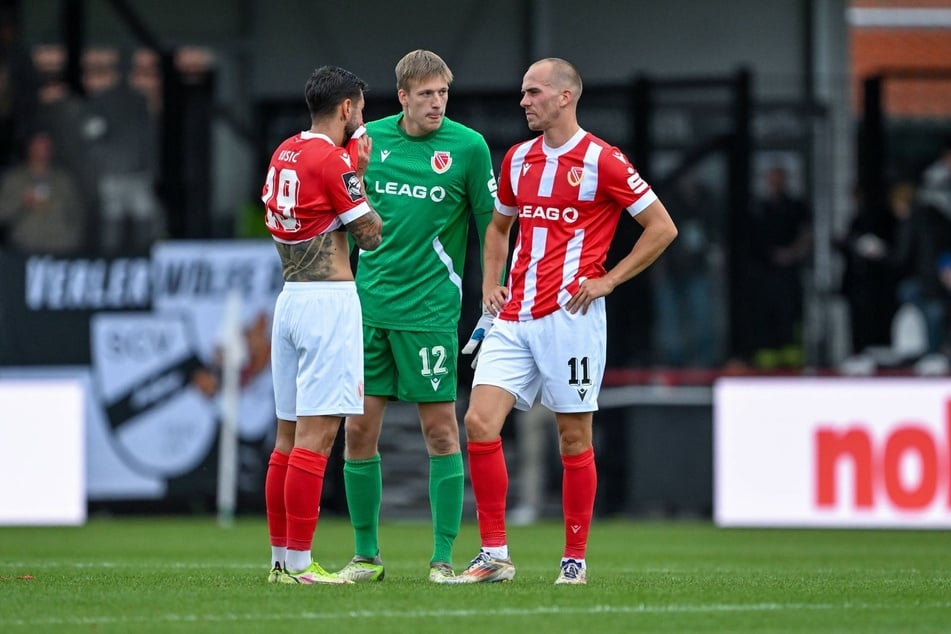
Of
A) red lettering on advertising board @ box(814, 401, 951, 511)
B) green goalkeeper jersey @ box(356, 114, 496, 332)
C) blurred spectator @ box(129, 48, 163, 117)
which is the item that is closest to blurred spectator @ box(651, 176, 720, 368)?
red lettering on advertising board @ box(814, 401, 951, 511)

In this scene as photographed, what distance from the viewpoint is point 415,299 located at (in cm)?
906

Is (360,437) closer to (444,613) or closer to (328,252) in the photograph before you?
(328,252)

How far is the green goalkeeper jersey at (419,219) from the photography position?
9.07m

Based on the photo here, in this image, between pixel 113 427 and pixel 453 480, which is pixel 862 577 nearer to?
pixel 453 480

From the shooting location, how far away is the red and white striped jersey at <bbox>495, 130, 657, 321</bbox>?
341 inches

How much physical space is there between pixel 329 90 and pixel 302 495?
1803mm

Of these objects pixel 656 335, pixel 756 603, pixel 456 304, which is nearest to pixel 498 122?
pixel 656 335

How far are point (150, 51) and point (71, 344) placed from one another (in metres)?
3.86

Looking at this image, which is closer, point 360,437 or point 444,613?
point 444,613

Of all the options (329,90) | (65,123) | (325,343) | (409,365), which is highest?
(65,123)

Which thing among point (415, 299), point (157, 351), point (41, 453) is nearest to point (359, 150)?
point (415, 299)

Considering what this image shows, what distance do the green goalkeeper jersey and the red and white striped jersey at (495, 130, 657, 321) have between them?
44 centimetres

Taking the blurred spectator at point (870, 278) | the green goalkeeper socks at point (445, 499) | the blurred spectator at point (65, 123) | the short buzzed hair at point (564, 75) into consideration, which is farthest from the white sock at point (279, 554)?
the blurred spectator at point (65, 123)

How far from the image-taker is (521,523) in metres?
17.4
